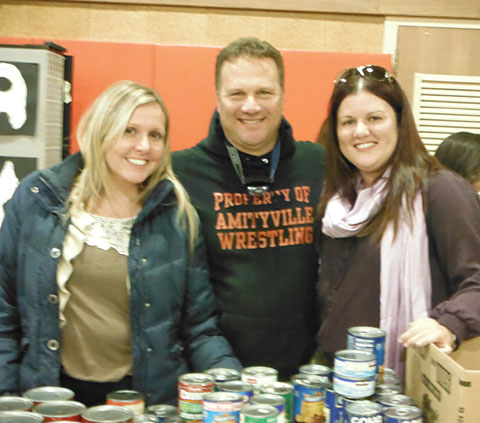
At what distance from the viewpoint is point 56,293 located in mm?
1654

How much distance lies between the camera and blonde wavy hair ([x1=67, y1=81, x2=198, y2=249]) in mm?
1729

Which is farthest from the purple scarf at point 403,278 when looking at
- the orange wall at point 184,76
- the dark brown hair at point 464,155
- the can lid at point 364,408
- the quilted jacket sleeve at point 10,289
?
the orange wall at point 184,76

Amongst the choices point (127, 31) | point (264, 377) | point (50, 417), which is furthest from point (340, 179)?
point (127, 31)

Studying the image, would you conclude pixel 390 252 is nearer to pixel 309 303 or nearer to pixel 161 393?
pixel 309 303

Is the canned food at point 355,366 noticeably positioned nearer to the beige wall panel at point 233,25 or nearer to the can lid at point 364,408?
the can lid at point 364,408

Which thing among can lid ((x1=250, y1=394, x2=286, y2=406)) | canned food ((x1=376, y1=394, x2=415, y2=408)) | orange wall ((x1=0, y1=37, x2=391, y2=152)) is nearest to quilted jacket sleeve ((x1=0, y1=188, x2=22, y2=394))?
can lid ((x1=250, y1=394, x2=286, y2=406))

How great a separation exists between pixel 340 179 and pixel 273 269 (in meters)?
0.38

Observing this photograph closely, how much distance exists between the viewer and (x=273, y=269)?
6.58 ft

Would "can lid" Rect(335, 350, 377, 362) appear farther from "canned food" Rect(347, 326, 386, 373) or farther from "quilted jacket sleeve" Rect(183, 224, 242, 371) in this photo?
"quilted jacket sleeve" Rect(183, 224, 242, 371)

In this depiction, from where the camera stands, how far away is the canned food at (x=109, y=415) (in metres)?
1.15

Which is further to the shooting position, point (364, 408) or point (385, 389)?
point (385, 389)

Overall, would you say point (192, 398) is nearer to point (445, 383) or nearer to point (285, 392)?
point (285, 392)

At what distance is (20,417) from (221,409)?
403 millimetres

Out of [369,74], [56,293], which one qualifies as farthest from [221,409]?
[369,74]
